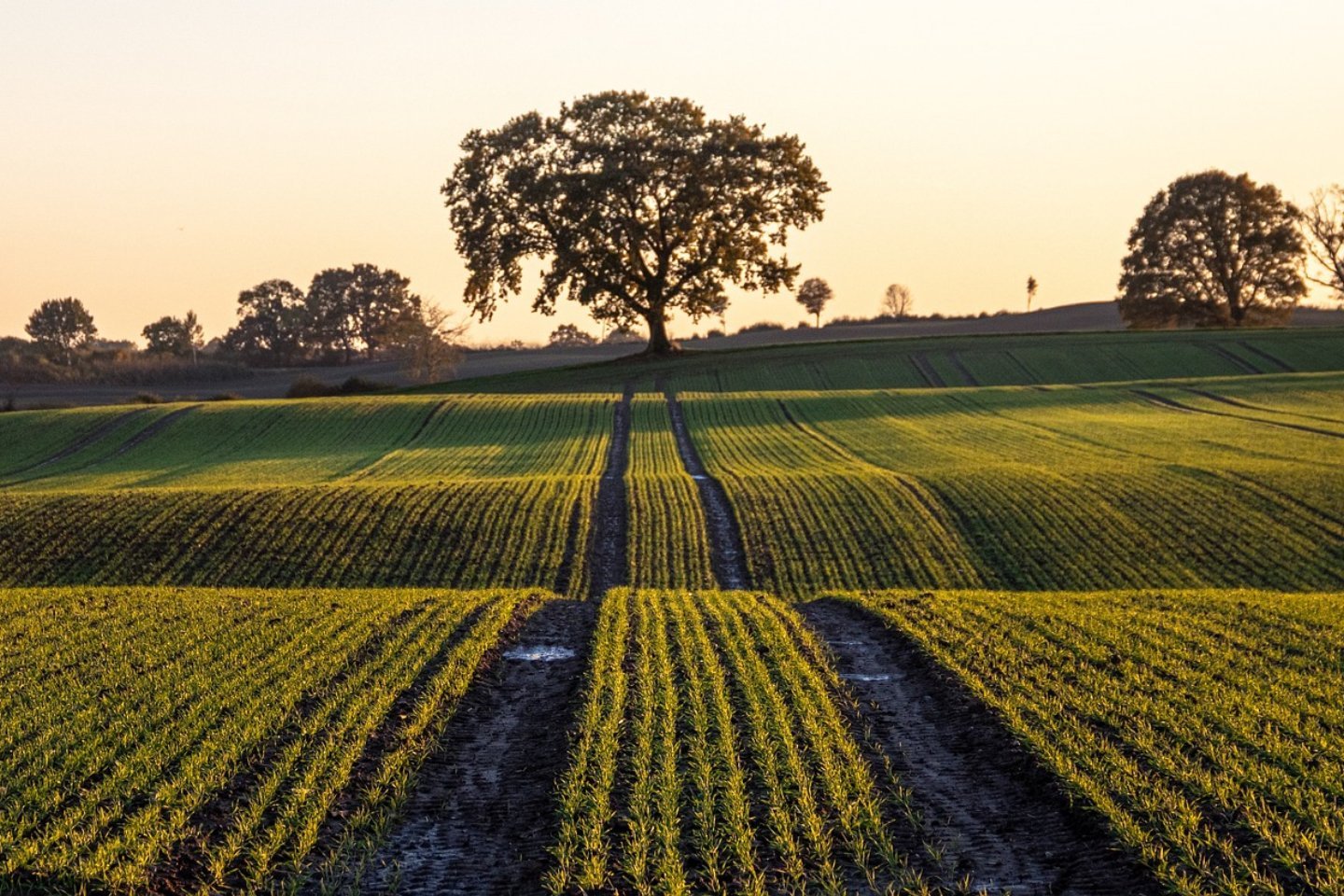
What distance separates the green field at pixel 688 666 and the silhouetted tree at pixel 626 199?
34.2 m

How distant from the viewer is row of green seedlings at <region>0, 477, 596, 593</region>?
27984 millimetres

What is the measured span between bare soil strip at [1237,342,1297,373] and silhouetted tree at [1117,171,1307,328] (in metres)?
16.2

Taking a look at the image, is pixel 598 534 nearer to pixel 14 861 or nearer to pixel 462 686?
pixel 462 686

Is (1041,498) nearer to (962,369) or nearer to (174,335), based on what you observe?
(962,369)

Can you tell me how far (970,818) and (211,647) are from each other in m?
11.6

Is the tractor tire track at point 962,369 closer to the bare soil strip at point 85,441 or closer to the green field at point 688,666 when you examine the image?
the green field at point 688,666

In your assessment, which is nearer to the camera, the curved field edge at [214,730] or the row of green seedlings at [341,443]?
the curved field edge at [214,730]

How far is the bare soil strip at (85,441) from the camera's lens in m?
47.5

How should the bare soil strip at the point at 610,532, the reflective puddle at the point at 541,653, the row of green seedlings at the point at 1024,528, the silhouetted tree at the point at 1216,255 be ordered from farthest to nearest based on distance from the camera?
the silhouetted tree at the point at 1216,255, the bare soil strip at the point at 610,532, the row of green seedlings at the point at 1024,528, the reflective puddle at the point at 541,653

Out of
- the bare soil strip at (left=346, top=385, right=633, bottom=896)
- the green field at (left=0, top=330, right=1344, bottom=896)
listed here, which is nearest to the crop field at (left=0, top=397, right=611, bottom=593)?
the green field at (left=0, top=330, right=1344, bottom=896)

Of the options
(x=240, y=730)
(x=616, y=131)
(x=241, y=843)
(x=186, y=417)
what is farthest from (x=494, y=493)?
(x=616, y=131)

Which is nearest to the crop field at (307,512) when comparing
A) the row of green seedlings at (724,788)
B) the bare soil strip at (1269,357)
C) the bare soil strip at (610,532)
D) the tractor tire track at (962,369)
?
the bare soil strip at (610,532)

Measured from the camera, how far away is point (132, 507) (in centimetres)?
3234

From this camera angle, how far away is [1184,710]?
42.8 feet
